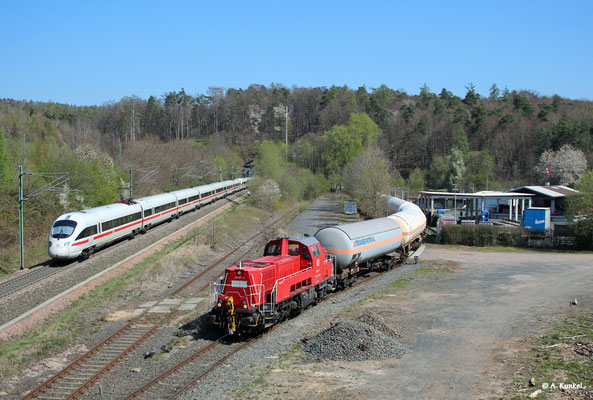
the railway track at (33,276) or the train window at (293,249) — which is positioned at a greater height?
the train window at (293,249)

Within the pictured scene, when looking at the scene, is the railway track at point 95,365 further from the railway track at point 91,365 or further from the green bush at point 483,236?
the green bush at point 483,236

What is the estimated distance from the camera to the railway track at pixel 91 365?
12156 millimetres

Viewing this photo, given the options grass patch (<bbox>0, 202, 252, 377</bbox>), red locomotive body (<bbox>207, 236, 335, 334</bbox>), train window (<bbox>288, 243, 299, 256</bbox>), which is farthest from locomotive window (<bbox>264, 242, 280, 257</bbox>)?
grass patch (<bbox>0, 202, 252, 377</bbox>)

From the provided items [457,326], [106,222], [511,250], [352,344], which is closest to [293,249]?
[352,344]

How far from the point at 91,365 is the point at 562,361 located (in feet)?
45.4

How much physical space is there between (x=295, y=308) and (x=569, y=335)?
956cm

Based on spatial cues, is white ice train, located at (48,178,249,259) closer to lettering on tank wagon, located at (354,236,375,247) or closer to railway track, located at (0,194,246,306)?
railway track, located at (0,194,246,306)

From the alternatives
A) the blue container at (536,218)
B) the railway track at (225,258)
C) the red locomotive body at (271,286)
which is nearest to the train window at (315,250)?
the red locomotive body at (271,286)

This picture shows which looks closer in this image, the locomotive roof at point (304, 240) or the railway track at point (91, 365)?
the railway track at point (91, 365)

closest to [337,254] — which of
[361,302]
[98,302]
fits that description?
[361,302]

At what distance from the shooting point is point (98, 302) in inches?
821

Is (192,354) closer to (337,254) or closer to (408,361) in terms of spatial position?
(408,361)

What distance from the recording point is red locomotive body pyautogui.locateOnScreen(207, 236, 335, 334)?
50.5ft

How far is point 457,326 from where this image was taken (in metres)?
17.2
